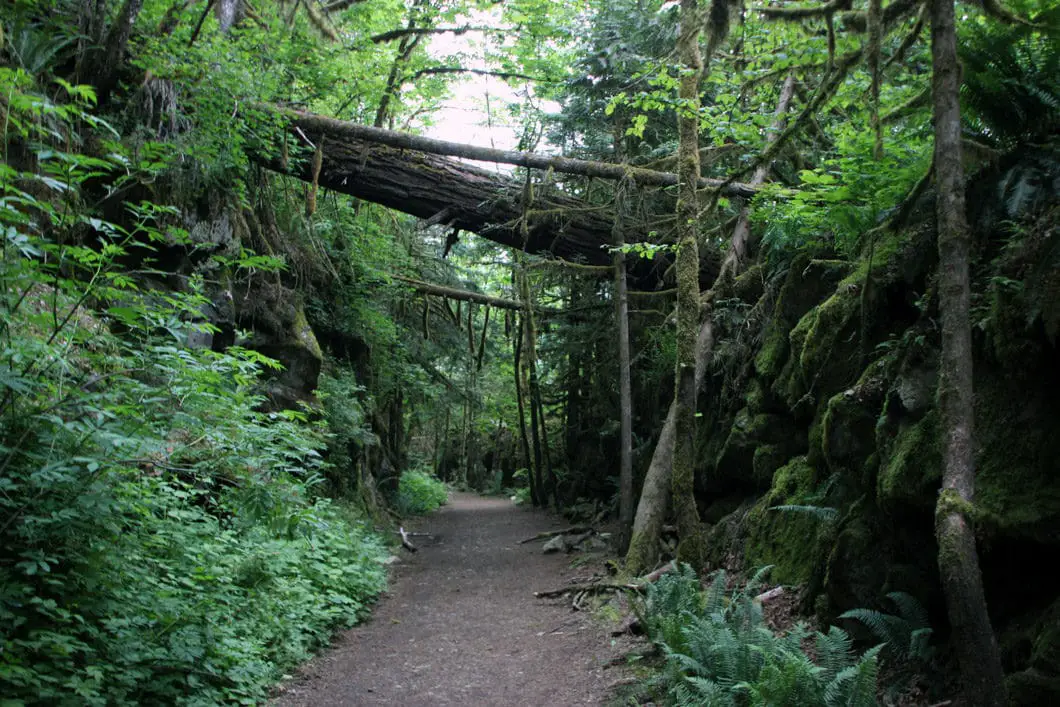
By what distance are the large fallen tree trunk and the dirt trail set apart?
17.8ft

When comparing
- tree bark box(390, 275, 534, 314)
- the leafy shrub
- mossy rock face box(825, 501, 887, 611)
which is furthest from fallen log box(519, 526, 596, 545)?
mossy rock face box(825, 501, 887, 611)

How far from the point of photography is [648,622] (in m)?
6.10

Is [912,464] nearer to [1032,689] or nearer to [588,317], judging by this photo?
[1032,689]

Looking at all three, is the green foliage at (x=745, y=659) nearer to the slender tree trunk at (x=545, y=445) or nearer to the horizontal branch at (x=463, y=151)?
the horizontal branch at (x=463, y=151)

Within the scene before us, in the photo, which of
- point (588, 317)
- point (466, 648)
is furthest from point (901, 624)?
point (588, 317)

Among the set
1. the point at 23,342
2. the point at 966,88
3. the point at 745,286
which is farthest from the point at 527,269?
the point at 23,342

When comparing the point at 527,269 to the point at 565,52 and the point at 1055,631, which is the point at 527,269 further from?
the point at 1055,631

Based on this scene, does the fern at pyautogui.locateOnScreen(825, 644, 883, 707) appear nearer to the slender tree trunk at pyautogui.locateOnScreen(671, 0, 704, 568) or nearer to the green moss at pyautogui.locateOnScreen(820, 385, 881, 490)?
the green moss at pyautogui.locateOnScreen(820, 385, 881, 490)

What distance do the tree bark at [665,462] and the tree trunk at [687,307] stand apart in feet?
3.25

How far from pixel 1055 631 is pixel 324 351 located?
12.8 metres

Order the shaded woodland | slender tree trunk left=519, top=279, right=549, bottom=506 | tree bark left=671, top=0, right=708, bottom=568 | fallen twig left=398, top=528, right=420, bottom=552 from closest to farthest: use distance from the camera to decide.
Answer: the shaded woodland
tree bark left=671, top=0, right=708, bottom=568
fallen twig left=398, top=528, right=420, bottom=552
slender tree trunk left=519, top=279, right=549, bottom=506

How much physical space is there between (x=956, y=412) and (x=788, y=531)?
11.2 ft

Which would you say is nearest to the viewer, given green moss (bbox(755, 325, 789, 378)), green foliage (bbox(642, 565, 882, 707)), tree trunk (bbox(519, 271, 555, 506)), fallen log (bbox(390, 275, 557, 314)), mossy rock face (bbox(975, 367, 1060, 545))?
mossy rock face (bbox(975, 367, 1060, 545))

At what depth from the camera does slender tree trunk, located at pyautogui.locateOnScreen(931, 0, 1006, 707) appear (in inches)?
120
